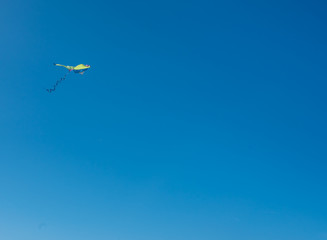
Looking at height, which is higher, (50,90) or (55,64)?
(55,64)

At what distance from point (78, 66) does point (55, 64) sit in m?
4.60

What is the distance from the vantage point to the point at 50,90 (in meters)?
47.0

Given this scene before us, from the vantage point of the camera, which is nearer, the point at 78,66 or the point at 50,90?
the point at 50,90

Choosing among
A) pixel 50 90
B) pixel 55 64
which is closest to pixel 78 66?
pixel 55 64

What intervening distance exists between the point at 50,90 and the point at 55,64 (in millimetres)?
5461

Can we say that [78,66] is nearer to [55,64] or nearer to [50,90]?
[55,64]

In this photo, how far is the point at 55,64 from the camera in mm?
48969

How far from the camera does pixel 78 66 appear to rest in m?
52.2

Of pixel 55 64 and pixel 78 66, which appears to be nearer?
pixel 55 64

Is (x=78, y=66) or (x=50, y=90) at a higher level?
(x=78, y=66)

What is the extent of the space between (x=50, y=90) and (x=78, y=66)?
322 inches
